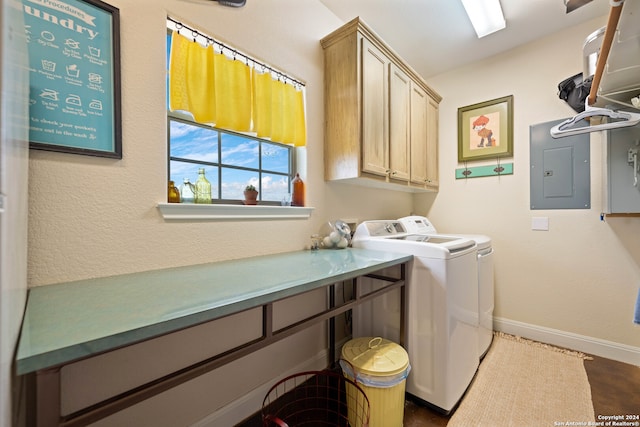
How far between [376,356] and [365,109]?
157 cm

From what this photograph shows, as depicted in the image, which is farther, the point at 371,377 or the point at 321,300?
the point at 321,300

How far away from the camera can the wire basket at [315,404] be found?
4.39 ft

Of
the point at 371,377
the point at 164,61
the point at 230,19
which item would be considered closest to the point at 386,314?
the point at 371,377

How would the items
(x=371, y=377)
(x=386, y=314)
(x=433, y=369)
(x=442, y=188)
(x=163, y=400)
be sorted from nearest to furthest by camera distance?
(x=163, y=400), (x=371, y=377), (x=433, y=369), (x=386, y=314), (x=442, y=188)

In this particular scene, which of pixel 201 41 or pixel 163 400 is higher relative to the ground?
pixel 201 41

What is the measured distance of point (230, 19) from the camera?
58.2 inches

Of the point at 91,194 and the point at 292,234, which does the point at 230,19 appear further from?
the point at 292,234

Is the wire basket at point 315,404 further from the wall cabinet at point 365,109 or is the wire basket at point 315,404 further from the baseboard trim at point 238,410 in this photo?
the wall cabinet at point 365,109

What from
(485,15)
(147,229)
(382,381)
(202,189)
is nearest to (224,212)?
(202,189)

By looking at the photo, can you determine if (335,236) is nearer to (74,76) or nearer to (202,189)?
(202,189)

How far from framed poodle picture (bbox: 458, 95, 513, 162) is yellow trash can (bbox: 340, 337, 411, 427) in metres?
2.22

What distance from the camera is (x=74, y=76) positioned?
0.99 metres

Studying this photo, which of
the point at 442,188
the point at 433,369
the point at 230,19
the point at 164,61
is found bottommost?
the point at 433,369

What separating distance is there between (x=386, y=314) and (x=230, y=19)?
2027mm
